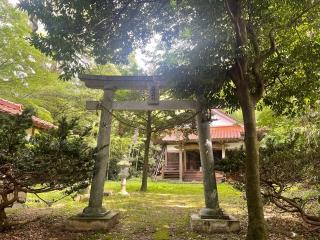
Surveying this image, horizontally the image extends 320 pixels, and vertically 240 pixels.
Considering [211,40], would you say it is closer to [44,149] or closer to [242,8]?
[242,8]

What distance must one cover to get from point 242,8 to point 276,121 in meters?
7.84

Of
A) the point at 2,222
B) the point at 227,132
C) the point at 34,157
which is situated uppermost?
the point at 227,132

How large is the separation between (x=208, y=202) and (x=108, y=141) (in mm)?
3071

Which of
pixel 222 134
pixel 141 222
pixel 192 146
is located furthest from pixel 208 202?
pixel 192 146

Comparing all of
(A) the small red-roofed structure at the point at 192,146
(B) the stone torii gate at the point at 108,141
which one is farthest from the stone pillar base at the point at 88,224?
(A) the small red-roofed structure at the point at 192,146

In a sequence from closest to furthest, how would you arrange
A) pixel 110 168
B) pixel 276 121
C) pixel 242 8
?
pixel 242 8
pixel 276 121
pixel 110 168

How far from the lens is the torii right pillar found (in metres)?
7.65

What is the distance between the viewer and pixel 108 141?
867cm

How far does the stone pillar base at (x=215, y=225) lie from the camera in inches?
300

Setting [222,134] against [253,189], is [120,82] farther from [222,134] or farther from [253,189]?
[222,134]

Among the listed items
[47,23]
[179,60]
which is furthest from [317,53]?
[47,23]

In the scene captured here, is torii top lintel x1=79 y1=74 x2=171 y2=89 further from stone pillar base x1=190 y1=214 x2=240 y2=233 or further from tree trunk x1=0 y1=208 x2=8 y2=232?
tree trunk x1=0 y1=208 x2=8 y2=232

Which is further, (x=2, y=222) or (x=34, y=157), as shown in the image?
(x=2, y=222)

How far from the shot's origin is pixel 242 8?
21.6 ft
